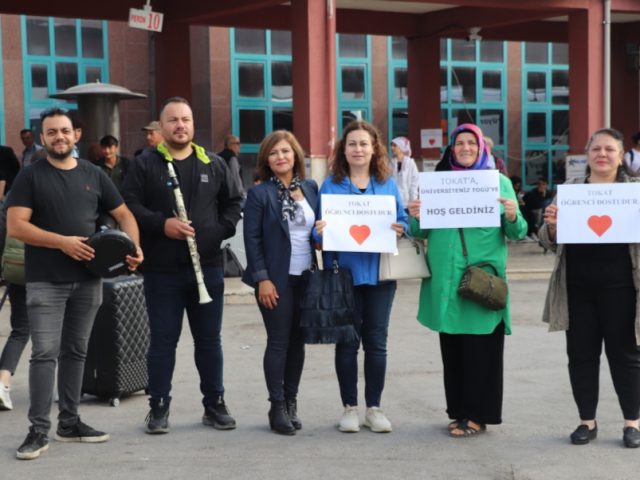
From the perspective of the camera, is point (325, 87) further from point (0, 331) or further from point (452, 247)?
point (452, 247)

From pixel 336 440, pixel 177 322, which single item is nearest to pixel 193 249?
pixel 177 322

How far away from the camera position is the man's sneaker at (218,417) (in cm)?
691

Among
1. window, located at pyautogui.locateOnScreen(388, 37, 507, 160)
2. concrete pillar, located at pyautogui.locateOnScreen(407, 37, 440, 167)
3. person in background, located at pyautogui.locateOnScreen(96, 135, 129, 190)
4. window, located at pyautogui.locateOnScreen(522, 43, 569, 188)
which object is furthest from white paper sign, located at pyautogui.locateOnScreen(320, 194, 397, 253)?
window, located at pyautogui.locateOnScreen(522, 43, 569, 188)

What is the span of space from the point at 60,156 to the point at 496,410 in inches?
116

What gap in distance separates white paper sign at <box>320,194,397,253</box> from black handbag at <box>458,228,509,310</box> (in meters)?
0.48

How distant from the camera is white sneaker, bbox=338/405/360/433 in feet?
22.2

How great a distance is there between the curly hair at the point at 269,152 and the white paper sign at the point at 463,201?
82 centimetres

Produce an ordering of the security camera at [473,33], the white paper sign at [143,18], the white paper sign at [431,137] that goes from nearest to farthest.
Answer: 1. the white paper sign at [143,18]
2. the security camera at [473,33]
3. the white paper sign at [431,137]

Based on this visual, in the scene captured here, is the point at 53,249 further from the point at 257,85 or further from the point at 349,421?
the point at 257,85

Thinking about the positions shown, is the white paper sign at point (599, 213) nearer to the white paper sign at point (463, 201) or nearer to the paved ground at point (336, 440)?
the white paper sign at point (463, 201)

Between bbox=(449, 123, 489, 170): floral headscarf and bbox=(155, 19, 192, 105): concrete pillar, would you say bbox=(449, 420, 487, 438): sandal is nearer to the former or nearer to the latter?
bbox=(449, 123, 489, 170): floral headscarf

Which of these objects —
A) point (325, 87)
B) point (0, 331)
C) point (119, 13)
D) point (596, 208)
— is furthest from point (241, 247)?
point (596, 208)

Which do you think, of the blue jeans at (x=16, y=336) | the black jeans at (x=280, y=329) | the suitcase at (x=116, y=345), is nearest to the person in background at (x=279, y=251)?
the black jeans at (x=280, y=329)

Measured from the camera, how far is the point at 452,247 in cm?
661
